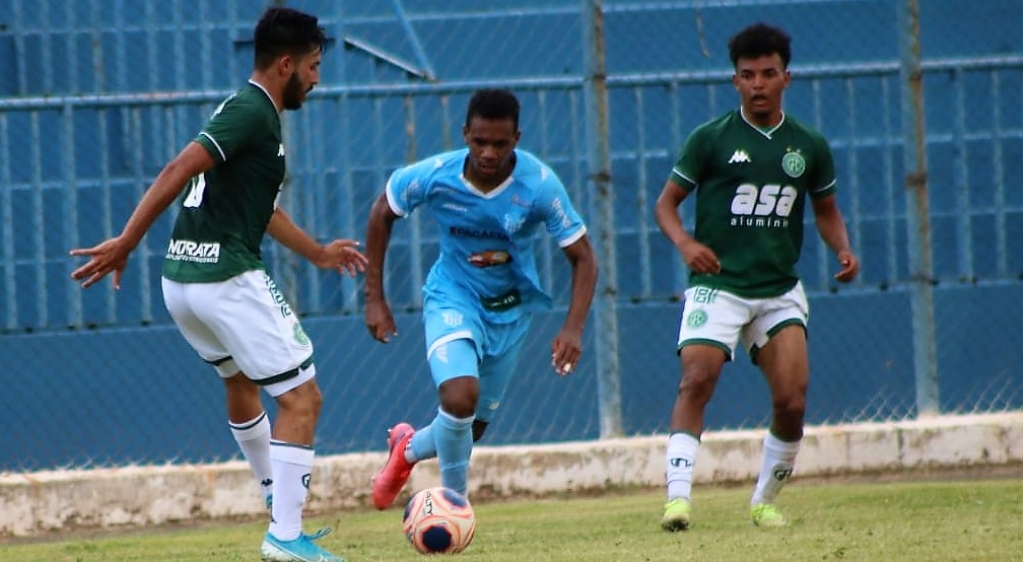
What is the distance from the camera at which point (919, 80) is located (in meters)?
9.74

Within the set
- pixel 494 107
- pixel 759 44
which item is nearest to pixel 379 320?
pixel 494 107

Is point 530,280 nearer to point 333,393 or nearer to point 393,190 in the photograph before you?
point 393,190

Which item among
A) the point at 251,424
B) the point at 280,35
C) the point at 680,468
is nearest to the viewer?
the point at 280,35

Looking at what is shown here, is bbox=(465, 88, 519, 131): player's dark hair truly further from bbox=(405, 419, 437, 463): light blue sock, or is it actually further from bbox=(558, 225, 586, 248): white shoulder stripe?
bbox=(405, 419, 437, 463): light blue sock

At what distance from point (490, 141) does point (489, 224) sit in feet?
1.31

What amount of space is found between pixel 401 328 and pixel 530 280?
384 centimetres

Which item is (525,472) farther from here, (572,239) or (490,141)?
(490,141)

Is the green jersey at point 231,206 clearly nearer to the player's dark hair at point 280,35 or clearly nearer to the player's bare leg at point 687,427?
the player's dark hair at point 280,35

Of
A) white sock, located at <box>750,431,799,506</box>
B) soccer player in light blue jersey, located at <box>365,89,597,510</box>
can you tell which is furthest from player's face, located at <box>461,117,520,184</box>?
white sock, located at <box>750,431,799,506</box>

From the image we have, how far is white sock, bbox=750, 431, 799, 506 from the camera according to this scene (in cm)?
743

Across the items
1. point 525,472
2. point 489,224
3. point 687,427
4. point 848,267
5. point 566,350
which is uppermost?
point 489,224

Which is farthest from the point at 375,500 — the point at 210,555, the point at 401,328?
the point at 401,328

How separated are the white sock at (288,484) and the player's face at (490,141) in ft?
5.15

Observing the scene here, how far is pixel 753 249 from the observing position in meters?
7.35
